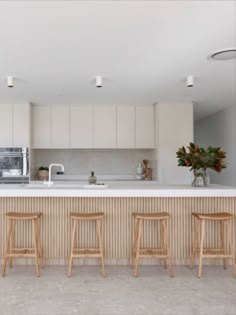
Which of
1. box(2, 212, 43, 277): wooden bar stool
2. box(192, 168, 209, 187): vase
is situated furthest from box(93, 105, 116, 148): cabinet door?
box(2, 212, 43, 277): wooden bar stool

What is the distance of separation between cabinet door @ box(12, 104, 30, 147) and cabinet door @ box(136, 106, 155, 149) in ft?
6.61

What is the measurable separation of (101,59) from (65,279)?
2274 millimetres

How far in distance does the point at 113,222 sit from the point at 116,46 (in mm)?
1897

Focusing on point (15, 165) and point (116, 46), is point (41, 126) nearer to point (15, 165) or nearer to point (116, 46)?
point (15, 165)

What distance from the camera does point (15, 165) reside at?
5.38 m

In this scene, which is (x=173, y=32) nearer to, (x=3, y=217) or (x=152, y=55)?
(x=152, y=55)

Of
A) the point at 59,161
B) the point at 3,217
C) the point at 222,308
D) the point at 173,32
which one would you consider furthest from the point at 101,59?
the point at 59,161

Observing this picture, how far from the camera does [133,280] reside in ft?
9.93

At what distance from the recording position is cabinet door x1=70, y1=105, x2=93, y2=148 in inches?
225

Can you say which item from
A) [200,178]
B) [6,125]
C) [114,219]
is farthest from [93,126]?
[200,178]

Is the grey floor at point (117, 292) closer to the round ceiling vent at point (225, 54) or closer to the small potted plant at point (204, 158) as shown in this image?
the small potted plant at point (204, 158)

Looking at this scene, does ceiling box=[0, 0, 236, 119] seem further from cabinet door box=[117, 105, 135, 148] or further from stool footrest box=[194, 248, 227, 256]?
stool footrest box=[194, 248, 227, 256]

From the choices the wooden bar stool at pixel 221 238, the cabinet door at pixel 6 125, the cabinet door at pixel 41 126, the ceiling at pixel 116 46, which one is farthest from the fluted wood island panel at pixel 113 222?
the cabinet door at pixel 41 126

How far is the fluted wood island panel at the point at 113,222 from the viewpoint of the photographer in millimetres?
3465
